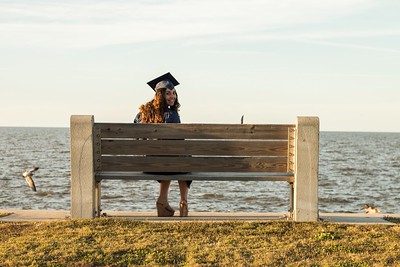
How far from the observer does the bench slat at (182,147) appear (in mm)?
8016

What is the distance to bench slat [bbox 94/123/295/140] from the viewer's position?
797cm

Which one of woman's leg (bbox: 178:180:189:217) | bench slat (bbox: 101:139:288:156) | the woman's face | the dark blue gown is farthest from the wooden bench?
the woman's face

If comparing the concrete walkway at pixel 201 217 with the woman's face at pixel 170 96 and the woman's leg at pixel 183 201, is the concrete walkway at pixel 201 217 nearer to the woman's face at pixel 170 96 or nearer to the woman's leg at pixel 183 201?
the woman's leg at pixel 183 201

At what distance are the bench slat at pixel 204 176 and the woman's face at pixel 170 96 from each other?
45.8 inches

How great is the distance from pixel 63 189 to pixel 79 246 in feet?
51.1

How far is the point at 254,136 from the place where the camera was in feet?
26.2

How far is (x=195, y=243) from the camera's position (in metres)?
6.62

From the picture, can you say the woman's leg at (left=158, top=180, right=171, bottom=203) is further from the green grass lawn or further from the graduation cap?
the graduation cap

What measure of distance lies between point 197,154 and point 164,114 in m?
0.91

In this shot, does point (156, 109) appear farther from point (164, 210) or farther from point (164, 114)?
point (164, 210)

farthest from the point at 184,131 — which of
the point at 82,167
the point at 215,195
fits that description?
the point at 215,195

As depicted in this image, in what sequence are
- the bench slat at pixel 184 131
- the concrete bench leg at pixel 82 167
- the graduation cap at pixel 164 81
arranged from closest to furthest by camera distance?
the concrete bench leg at pixel 82 167 < the bench slat at pixel 184 131 < the graduation cap at pixel 164 81

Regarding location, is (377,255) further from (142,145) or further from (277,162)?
(142,145)

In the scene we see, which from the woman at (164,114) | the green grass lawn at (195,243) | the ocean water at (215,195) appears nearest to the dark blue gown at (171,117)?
the woman at (164,114)
